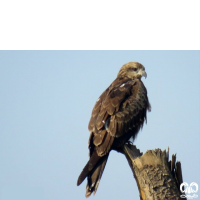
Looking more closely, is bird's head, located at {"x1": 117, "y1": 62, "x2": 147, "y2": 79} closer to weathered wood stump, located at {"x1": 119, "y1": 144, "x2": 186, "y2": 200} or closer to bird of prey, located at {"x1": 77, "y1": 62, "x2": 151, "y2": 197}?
bird of prey, located at {"x1": 77, "y1": 62, "x2": 151, "y2": 197}

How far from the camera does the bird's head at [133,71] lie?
363 inches

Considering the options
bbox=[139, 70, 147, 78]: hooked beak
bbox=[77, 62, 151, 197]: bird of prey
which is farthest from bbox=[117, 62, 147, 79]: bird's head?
bbox=[77, 62, 151, 197]: bird of prey

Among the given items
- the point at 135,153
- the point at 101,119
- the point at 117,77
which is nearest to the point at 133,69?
the point at 117,77

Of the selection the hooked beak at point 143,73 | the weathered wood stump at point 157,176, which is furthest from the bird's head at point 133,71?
the weathered wood stump at point 157,176

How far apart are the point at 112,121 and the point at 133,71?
2.27 metres

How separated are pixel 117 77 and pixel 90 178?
3.28 meters

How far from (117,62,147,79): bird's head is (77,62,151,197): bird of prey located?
0.72 metres

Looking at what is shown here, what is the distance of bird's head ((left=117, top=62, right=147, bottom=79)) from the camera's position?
363 inches

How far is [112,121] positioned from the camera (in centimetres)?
742

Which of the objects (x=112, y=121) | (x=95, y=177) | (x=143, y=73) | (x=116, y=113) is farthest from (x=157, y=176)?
(x=143, y=73)

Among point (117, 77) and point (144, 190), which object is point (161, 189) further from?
point (117, 77)

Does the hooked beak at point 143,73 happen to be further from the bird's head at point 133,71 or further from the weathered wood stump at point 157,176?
the weathered wood stump at point 157,176

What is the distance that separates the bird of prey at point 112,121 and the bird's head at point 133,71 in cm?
72

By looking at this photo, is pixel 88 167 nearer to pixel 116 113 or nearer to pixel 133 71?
pixel 116 113
